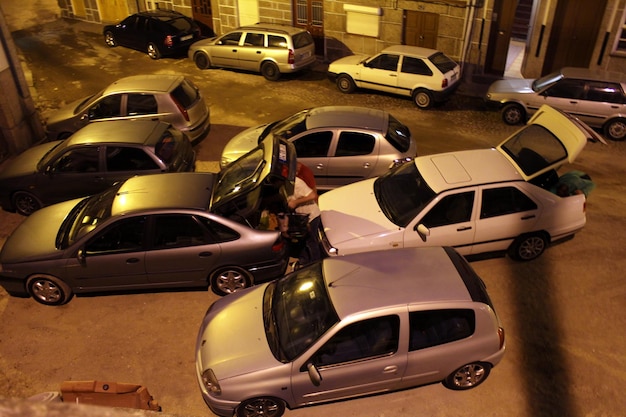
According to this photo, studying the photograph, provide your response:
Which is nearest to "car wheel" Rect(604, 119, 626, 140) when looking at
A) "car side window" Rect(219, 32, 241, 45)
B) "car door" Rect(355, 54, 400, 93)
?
"car door" Rect(355, 54, 400, 93)

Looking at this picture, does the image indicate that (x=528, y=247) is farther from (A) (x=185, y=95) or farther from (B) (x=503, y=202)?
(A) (x=185, y=95)

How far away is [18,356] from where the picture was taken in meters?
7.04

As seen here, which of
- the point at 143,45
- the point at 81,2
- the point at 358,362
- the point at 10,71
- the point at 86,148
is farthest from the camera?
the point at 81,2

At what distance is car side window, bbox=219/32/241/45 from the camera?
16000mm

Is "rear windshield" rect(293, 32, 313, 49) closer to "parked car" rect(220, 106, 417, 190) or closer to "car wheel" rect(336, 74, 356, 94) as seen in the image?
"car wheel" rect(336, 74, 356, 94)

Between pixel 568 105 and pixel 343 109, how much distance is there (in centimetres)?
585

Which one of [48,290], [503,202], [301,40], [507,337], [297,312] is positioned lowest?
[507,337]

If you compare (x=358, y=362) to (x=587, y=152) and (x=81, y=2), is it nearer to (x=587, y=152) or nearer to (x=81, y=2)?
(x=587, y=152)

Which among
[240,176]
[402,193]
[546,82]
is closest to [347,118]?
[402,193]

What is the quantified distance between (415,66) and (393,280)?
9.12 m

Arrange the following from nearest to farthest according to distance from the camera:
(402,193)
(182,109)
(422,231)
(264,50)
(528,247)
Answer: (422,231) → (402,193) → (528,247) → (182,109) → (264,50)

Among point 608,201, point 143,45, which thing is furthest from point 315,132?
point 143,45

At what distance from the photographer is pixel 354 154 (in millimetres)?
9430

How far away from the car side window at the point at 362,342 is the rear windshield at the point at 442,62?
9525 millimetres
